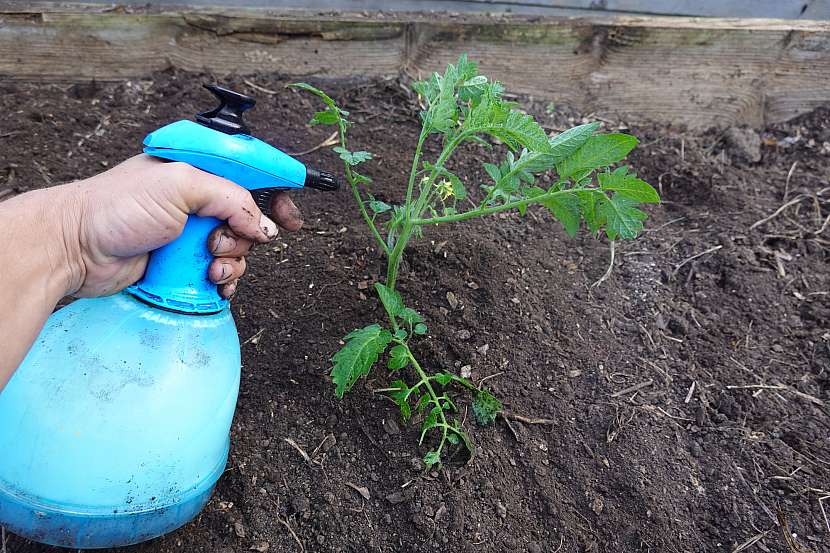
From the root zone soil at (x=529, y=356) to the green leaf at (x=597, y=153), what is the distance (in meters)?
0.52

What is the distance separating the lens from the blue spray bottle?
100 centimetres

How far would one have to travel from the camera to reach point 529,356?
5.20ft

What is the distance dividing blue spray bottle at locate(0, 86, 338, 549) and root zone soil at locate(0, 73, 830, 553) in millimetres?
223

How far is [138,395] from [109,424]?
2.4 inches

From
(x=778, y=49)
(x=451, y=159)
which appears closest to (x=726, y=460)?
(x=451, y=159)

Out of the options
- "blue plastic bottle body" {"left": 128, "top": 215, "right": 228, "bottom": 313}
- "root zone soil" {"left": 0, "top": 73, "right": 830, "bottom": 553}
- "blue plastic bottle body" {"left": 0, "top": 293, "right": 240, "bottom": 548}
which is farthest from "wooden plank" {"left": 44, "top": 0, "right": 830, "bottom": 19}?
"blue plastic bottle body" {"left": 0, "top": 293, "right": 240, "bottom": 548}

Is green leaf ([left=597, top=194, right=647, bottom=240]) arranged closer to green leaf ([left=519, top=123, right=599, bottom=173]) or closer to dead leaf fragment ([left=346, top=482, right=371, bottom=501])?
green leaf ([left=519, top=123, right=599, bottom=173])

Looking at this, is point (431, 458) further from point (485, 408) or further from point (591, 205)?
point (591, 205)

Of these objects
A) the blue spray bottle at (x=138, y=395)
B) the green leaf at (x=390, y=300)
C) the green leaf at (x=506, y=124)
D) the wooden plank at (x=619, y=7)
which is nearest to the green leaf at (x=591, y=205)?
the green leaf at (x=506, y=124)

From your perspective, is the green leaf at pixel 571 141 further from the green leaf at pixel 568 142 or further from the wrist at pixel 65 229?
the wrist at pixel 65 229

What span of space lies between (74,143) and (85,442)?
131 centimetres

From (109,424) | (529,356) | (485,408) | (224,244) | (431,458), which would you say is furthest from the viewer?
(529,356)

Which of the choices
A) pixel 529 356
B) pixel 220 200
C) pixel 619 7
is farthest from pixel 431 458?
pixel 619 7

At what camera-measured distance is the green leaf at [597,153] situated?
1190 millimetres
